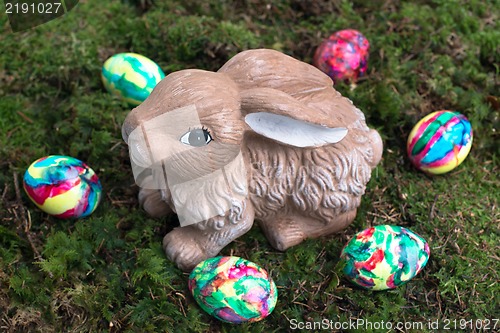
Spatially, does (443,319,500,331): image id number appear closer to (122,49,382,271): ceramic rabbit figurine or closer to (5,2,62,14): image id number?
(122,49,382,271): ceramic rabbit figurine

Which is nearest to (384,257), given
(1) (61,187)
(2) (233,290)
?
(2) (233,290)

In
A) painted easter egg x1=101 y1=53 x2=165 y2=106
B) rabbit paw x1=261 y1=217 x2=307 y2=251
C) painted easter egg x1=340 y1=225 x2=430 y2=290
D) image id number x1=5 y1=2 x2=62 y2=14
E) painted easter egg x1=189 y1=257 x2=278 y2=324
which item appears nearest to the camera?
painted easter egg x1=189 y1=257 x2=278 y2=324

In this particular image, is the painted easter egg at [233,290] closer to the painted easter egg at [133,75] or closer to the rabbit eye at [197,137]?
the rabbit eye at [197,137]

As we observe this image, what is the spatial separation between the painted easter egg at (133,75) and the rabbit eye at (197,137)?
1.00 meters

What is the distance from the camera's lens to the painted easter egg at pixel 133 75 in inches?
119

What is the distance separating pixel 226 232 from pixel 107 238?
0.63 meters

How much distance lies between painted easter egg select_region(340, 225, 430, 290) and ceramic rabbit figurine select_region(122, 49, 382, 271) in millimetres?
194

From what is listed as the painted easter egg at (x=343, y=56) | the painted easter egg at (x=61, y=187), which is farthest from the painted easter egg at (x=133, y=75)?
the painted easter egg at (x=343, y=56)

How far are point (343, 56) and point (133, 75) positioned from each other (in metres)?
1.22

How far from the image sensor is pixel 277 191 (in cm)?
246

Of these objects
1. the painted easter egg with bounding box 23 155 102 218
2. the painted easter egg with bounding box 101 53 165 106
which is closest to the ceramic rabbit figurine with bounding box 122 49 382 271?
the painted easter egg with bounding box 23 155 102 218

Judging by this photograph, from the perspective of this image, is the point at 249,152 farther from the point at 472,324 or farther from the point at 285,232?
the point at 472,324

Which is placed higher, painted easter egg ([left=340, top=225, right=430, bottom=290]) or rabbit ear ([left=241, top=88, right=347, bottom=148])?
rabbit ear ([left=241, top=88, right=347, bottom=148])

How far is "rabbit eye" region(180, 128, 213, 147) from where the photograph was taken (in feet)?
6.98
